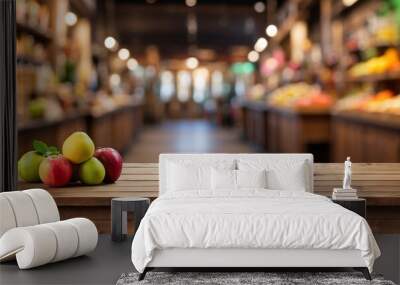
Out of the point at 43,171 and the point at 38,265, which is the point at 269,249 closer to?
the point at 38,265

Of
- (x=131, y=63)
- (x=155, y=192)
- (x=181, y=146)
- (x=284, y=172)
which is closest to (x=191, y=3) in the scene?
(x=181, y=146)

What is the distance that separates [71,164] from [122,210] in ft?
3.29

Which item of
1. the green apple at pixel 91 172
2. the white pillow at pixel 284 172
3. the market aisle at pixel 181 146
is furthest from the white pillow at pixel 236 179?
the market aisle at pixel 181 146

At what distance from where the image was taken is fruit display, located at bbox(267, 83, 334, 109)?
12.9 meters

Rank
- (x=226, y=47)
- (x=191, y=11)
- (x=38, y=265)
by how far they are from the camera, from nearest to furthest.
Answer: (x=38, y=265) → (x=191, y=11) → (x=226, y=47)

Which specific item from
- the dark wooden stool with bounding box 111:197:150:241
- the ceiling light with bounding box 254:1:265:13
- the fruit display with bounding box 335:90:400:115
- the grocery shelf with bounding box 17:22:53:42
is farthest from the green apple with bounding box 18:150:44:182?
the ceiling light with bounding box 254:1:265:13

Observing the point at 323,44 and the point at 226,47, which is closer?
the point at 323,44

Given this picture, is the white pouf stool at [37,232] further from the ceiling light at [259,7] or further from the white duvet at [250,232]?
the ceiling light at [259,7]

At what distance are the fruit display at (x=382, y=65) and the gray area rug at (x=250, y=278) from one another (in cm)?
584

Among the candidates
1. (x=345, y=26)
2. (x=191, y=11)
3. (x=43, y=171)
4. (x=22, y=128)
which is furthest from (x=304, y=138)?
(x=191, y=11)

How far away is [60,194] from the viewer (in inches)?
227

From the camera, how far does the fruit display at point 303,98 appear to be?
42.3 feet

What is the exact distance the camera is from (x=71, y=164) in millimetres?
6188

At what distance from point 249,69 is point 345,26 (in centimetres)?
2325
